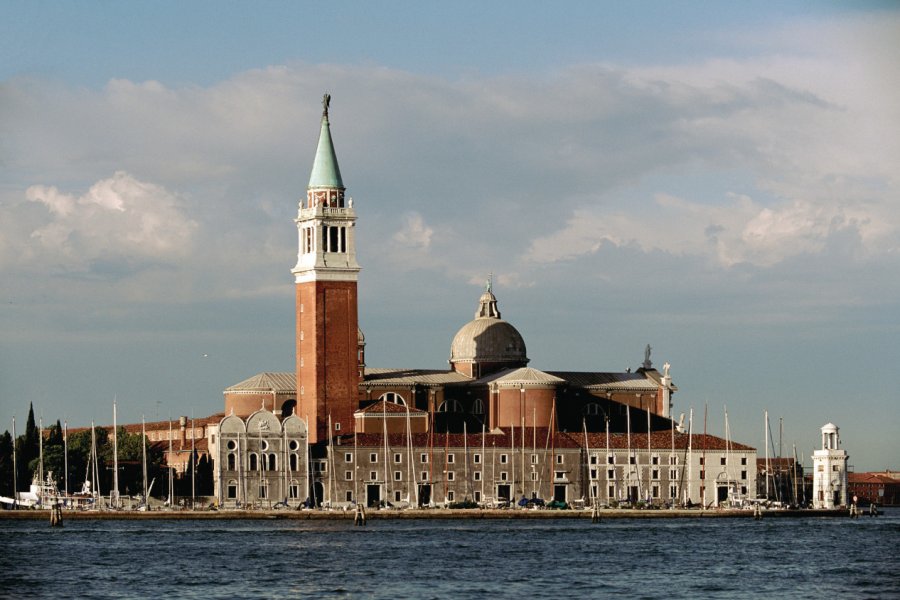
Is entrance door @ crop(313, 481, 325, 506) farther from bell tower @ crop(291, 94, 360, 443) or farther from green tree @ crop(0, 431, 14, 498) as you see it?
green tree @ crop(0, 431, 14, 498)

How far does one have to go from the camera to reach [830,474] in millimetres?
113188

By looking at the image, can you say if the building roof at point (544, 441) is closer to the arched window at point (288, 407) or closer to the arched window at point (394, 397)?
the arched window at point (394, 397)

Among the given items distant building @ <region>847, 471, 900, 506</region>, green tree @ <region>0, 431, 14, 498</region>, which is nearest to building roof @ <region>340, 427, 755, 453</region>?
green tree @ <region>0, 431, 14, 498</region>

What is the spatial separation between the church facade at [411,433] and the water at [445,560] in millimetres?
9254

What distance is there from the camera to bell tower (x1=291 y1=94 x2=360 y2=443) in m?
106

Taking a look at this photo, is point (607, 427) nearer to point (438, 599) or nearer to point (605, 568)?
point (605, 568)

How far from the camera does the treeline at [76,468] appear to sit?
357 ft

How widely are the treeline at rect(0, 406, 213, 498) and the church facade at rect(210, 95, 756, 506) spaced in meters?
3.70

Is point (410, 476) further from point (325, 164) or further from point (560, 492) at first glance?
point (325, 164)

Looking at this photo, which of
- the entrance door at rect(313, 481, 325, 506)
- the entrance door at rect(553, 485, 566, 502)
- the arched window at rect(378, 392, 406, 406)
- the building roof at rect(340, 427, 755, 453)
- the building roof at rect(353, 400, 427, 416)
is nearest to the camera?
the entrance door at rect(313, 481, 325, 506)

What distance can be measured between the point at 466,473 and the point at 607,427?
7.51m

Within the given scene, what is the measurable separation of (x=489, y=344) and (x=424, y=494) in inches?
542

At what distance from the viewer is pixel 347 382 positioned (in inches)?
4171

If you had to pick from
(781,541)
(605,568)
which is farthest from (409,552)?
(781,541)
